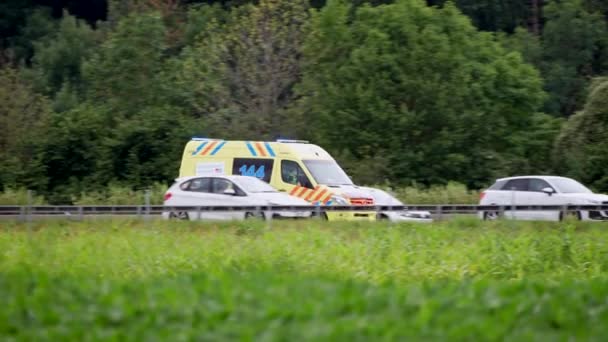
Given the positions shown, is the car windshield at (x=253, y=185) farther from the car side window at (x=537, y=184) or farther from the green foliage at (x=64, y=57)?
the green foliage at (x=64, y=57)

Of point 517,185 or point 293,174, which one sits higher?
point 293,174

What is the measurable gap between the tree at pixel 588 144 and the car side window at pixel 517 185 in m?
10.8

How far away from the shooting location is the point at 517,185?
33.0 metres

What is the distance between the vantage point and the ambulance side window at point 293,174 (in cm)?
2994

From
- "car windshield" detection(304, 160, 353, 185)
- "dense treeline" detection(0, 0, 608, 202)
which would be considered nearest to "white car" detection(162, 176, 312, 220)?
"car windshield" detection(304, 160, 353, 185)

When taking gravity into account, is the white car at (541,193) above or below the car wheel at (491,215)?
above

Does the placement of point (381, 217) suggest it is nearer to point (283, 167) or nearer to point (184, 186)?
point (283, 167)

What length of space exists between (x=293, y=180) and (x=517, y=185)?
6.99m

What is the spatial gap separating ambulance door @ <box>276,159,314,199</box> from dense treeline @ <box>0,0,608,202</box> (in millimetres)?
14421

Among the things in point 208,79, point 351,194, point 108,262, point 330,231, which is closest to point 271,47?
point 208,79

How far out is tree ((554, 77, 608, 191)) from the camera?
43.2 metres

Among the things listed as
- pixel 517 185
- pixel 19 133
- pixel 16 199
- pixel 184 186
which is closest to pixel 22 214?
pixel 184 186

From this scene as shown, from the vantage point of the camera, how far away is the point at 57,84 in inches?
3076

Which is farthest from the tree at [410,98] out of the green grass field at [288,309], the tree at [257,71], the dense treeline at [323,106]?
the green grass field at [288,309]
